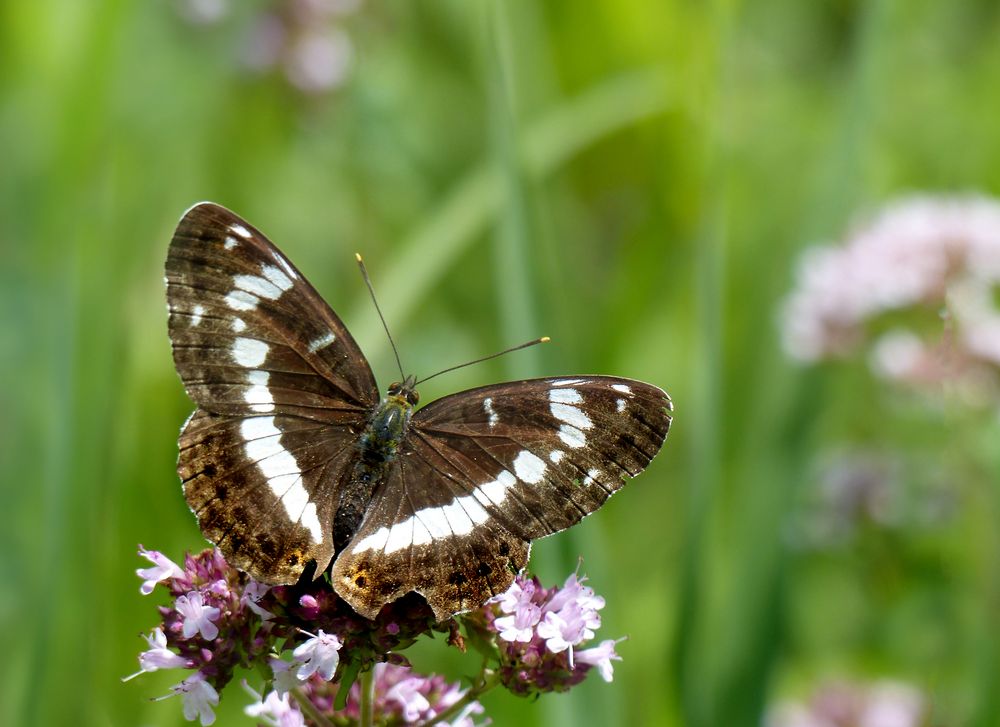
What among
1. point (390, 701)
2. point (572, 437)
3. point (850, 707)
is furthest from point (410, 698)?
point (850, 707)

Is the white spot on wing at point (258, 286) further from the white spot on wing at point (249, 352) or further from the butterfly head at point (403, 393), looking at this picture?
the butterfly head at point (403, 393)

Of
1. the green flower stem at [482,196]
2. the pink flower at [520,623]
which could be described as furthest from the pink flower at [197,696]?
the green flower stem at [482,196]

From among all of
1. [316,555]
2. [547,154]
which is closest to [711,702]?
[316,555]

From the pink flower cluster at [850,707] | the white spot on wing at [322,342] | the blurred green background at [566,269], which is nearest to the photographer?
the white spot on wing at [322,342]

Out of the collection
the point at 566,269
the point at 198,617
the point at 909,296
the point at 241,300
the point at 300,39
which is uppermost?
the point at 300,39

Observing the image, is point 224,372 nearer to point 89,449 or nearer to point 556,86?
point 89,449

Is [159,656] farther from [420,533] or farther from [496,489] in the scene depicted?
[496,489]
